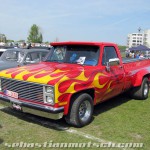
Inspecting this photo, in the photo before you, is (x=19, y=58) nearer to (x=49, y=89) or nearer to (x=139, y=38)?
(x=49, y=89)

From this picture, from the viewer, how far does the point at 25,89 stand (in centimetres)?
536

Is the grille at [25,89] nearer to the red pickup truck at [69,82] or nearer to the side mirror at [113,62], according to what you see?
the red pickup truck at [69,82]

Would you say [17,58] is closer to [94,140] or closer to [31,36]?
[94,140]

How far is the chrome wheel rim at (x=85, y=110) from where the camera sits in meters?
5.62

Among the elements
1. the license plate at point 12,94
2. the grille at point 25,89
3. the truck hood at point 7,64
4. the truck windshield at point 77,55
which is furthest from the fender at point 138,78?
the truck hood at point 7,64

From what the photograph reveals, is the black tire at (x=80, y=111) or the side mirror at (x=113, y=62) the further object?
the side mirror at (x=113, y=62)

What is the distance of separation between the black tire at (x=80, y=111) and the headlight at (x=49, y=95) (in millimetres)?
560

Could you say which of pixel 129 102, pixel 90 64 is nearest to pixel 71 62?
pixel 90 64

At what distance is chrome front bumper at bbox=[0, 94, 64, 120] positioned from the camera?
4914mm

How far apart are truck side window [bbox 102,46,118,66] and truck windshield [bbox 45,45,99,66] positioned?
247 mm

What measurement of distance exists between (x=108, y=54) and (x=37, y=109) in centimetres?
254

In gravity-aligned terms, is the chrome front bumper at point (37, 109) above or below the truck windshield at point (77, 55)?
below

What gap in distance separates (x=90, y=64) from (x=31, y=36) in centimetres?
8776

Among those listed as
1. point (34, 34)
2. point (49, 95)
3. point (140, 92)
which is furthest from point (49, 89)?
point (34, 34)
